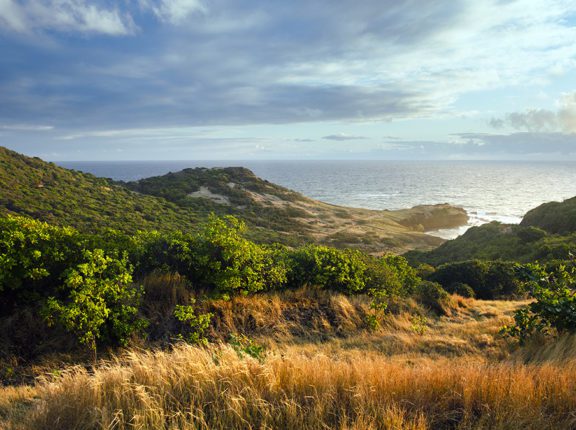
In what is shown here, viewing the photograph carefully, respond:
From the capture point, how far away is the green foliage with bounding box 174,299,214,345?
7.76m

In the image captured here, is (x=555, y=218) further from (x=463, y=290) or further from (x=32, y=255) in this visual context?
(x=32, y=255)

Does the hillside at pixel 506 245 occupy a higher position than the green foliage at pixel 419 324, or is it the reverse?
the green foliage at pixel 419 324

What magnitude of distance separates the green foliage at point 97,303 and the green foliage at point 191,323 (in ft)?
2.88

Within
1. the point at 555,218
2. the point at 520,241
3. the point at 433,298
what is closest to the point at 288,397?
the point at 433,298

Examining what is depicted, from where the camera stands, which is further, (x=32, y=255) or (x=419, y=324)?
(x=419, y=324)

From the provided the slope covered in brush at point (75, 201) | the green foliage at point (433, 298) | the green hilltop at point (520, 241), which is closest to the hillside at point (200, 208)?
the slope covered in brush at point (75, 201)

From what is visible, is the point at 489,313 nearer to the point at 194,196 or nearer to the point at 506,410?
the point at 506,410

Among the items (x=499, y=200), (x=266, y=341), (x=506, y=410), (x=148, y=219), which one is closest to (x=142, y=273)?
(x=266, y=341)

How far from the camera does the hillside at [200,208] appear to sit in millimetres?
40781

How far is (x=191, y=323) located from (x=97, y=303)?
1934mm

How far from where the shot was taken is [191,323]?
7.99m

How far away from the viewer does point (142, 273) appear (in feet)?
30.6

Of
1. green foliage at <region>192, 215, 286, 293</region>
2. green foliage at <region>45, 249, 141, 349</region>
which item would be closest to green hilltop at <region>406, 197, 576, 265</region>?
green foliage at <region>192, 215, 286, 293</region>

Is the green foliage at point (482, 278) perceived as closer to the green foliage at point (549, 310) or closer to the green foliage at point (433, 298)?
the green foliage at point (433, 298)
